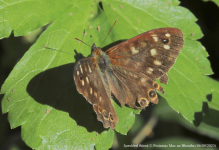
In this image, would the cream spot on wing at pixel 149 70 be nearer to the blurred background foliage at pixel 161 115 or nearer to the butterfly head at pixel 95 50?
the butterfly head at pixel 95 50

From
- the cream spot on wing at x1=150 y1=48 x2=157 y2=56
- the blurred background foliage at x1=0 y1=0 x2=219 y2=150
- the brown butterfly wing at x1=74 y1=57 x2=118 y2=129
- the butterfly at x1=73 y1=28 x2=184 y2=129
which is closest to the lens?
the brown butterfly wing at x1=74 y1=57 x2=118 y2=129

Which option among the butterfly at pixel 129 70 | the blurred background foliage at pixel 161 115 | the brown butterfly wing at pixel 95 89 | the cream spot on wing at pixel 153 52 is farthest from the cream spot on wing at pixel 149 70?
the blurred background foliage at pixel 161 115

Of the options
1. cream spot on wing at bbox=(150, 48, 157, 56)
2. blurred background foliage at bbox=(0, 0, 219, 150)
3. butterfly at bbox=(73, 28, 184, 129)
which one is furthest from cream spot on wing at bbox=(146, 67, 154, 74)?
blurred background foliage at bbox=(0, 0, 219, 150)

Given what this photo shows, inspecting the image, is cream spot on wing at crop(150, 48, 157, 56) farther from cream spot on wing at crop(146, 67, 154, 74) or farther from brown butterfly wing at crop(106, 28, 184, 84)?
cream spot on wing at crop(146, 67, 154, 74)

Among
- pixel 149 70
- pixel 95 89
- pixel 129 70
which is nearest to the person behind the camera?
pixel 95 89

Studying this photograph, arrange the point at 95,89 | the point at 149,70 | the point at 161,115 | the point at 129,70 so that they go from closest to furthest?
1. the point at 95,89
2. the point at 149,70
3. the point at 129,70
4. the point at 161,115

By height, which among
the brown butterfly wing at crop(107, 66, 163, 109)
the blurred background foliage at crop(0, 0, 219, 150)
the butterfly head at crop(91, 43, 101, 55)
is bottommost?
the blurred background foliage at crop(0, 0, 219, 150)

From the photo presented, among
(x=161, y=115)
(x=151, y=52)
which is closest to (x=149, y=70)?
(x=151, y=52)

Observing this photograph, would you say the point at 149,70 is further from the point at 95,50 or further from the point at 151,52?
the point at 95,50
